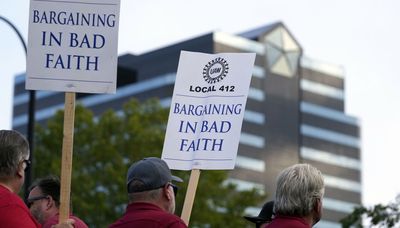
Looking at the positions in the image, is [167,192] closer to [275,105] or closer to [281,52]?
[275,105]

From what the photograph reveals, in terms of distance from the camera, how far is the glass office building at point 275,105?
112375 mm

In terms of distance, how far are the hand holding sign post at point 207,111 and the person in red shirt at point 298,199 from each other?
1801 millimetres

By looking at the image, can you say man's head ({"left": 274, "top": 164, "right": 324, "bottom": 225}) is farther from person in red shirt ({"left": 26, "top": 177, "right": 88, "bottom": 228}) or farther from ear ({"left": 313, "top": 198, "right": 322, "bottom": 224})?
person in red shirt ({"left": 26, "top": 177, "right": 88, "bottom": 228})

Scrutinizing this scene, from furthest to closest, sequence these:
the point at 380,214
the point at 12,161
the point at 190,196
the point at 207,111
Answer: the point at 380,214 → the point at 207,111 → the point at 190,196 → the point at 12,161

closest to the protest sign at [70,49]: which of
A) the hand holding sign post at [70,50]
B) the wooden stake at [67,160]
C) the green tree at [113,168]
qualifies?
the hand holding sign post at [70,50]

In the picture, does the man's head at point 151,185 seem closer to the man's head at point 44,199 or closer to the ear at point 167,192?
the ear at point 167,192

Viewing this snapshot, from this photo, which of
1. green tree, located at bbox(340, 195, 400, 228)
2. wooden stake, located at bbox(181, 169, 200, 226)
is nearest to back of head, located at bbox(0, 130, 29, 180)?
wooden stake, located at bbox(181, 169, 200, 226)

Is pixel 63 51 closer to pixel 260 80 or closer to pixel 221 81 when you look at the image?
pixel 221 81

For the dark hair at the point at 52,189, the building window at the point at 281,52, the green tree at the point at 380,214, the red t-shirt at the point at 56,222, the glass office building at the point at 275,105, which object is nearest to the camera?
the red t-shirt at the point at 56,222

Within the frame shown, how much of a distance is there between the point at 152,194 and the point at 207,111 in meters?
1.94

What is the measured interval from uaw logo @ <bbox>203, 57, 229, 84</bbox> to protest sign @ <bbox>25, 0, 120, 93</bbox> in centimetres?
133

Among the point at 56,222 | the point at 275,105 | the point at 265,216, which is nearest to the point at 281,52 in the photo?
the point at 275,105

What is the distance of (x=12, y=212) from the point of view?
610 cm

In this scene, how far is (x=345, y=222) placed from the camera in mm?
20234
